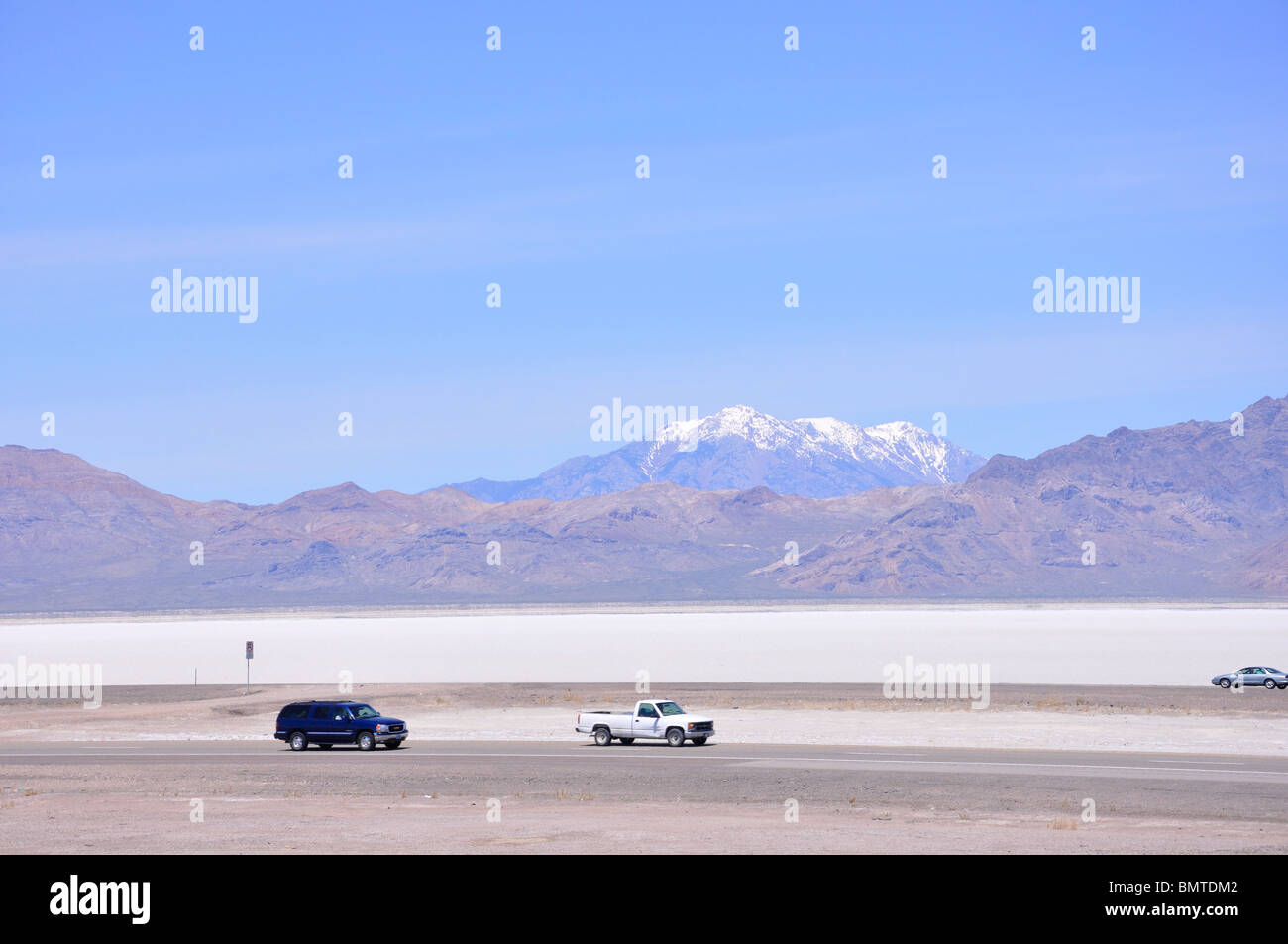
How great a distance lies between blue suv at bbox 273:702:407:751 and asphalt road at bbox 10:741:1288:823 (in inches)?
18.1

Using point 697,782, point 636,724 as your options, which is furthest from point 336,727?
point 697,782

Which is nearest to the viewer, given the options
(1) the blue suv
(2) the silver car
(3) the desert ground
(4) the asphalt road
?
(3) the desert ground

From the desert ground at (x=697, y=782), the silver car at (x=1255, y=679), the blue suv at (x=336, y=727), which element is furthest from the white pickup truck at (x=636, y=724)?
the silver car at (x=1255, y=679)

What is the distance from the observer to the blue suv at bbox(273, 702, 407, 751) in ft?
132

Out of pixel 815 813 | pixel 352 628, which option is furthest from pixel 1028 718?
pixel 352 628

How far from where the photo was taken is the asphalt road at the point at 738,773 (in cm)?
2781

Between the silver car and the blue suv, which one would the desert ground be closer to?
the blue suv

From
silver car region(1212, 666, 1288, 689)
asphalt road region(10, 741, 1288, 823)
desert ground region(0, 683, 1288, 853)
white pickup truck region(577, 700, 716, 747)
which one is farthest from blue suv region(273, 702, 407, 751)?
silver car region(1212, 666, 1288, 689)

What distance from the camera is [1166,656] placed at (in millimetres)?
86750

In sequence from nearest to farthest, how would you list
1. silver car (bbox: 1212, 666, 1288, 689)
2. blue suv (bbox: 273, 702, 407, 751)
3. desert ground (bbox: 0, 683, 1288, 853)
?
1. desert ground (bbox: 0, 683, 1288, 853)
2. blue suv (bbox: 273, 702, 407, 751)
3. silver car (bbox: 1212, 666, 1288, 689)

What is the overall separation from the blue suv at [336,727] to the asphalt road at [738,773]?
0.46 m

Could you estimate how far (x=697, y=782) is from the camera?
3088 cm
